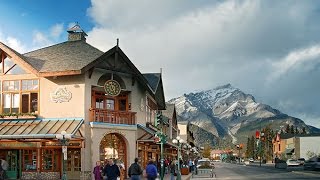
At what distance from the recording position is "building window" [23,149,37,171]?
32.9 meters

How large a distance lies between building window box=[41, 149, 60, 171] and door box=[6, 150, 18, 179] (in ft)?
7.11

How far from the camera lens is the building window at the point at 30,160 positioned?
108ft

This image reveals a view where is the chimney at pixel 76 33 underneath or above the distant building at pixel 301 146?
above

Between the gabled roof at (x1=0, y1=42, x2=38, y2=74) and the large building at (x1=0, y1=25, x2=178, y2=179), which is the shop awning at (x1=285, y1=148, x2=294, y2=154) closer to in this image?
the large building at (x1=0, y1=25, x2=178, y2=179)

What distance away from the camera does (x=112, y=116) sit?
33688 mm

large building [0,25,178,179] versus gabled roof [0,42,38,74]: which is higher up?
gabled roof [0,42,38,74]

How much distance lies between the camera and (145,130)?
3697 centimetres

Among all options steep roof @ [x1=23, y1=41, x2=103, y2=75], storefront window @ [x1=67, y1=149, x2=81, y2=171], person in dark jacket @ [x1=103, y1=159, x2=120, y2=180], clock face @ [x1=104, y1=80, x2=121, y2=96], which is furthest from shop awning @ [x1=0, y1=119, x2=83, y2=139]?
person in dark jacket @ [x1=103, y1=159, x2=120, y2=180]

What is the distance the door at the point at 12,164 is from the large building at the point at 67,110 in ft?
0.23

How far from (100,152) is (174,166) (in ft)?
24.6

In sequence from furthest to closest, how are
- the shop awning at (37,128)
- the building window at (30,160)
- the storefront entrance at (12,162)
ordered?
the storefront entrance at (12,162) < the building window at (30,160) < the shop awning at (37,128)

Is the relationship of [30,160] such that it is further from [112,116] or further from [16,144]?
[112,116]

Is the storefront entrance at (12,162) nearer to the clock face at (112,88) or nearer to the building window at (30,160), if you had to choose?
the building window at (30,160)

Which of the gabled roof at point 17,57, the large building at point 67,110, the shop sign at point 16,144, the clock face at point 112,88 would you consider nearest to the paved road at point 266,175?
the large building at point 67,110
